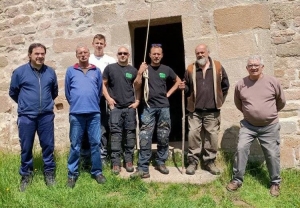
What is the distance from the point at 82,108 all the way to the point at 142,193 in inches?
45.8

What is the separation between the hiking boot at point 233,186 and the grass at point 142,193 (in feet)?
0.16

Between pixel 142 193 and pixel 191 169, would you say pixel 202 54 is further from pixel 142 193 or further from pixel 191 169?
pixel 142 193

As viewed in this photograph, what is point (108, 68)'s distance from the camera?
4.28m

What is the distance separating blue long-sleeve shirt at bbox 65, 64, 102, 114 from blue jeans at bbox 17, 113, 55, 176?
0.33m

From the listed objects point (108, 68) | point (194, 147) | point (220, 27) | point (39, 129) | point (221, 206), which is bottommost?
point (221, 206)

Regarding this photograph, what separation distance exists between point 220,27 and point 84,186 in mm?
2650

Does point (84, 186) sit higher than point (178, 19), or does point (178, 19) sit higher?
point (178, 19)

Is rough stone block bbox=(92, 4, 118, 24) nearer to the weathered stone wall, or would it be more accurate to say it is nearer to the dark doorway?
the weathered stone wall

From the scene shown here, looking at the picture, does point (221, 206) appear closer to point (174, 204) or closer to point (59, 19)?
point (174, 204)

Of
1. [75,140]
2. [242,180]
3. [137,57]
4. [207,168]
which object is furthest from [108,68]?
[137,57]

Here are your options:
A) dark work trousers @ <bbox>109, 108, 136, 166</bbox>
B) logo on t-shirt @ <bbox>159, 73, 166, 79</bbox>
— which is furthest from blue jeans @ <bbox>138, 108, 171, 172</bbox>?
logo on t-shirt @ <bbox>159, 73, 166, 79</bbox>

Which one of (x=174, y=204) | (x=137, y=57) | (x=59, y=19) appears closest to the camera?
(x=174, y=204)

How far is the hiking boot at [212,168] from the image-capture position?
4.22m

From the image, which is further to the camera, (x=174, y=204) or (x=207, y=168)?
(x=207, y=168)
